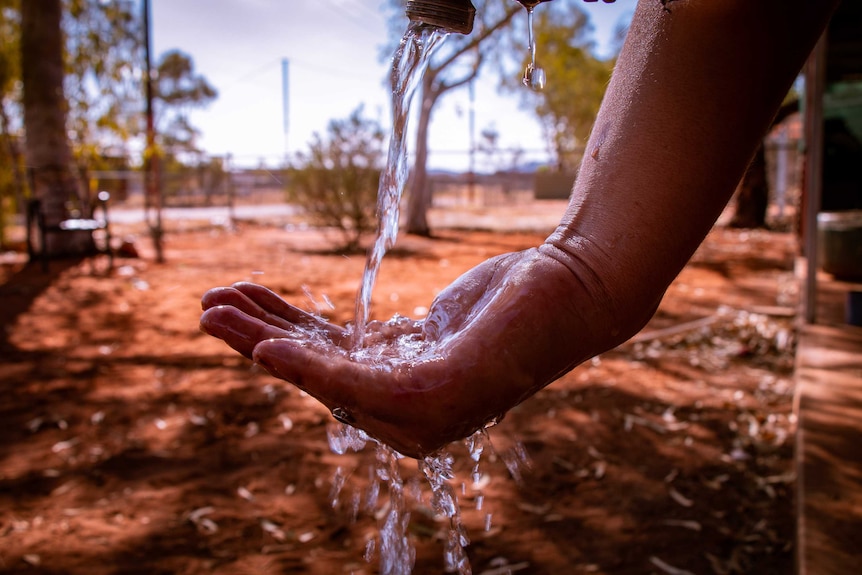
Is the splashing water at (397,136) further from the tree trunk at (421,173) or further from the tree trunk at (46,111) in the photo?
the tree trunk at (421,173)

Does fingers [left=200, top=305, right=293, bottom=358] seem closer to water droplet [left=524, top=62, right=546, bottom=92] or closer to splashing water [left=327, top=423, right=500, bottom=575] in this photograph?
splashing water [left=327, top=423, right=500, bottom=575]

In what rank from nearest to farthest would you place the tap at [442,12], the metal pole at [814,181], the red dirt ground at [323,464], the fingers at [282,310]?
the tap at [442,12] < the fingers at [282,310] < the red dirt ground at [323,464] < the metal pole at [814,181]

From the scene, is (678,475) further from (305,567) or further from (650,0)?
(650,0)

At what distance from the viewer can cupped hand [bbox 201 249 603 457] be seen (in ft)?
3.54

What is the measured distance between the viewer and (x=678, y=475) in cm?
298

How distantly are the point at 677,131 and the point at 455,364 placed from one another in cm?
51

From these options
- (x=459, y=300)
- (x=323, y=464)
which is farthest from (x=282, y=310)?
(x=323, y=464)

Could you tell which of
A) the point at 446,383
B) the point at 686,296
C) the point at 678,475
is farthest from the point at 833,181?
the point at 446,383

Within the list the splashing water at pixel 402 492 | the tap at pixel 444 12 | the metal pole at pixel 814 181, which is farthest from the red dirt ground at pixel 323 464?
the tap at pixel 444 12

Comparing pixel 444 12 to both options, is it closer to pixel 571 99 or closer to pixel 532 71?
pixel 532 71

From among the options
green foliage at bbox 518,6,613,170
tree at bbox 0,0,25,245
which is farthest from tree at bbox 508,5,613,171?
tree at bbox 0,0,25,245

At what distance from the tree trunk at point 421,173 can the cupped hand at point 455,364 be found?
13.1 meters

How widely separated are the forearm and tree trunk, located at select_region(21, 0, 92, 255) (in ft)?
31.0

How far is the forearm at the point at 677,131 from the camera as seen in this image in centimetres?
106
